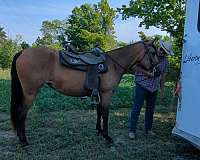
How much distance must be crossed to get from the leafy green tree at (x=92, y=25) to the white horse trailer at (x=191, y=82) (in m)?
37.4

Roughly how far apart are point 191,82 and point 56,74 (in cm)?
211

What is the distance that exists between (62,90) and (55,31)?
179ft

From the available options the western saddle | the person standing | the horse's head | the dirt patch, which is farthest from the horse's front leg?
the dirt patch

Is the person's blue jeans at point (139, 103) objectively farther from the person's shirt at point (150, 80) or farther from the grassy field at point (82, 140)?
the grassy field at point (82, 140)

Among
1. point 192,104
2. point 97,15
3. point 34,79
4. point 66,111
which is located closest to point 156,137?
point 192,104

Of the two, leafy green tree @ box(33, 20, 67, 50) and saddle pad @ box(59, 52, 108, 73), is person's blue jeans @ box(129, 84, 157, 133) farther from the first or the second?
leafy green tree @ box(33, 20, 67, 50)

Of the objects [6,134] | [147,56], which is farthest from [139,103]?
[6,134]

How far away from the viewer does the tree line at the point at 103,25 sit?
33.8 ft

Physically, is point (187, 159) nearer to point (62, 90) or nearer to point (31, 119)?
point (62, 90)

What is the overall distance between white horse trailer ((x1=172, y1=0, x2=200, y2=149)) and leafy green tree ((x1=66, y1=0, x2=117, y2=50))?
3736 cm

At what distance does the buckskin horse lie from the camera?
20.1 feet

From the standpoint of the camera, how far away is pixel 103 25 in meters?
47.8

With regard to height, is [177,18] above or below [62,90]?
above

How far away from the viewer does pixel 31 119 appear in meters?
8.47
